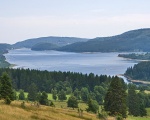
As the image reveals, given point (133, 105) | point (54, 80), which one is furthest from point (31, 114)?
point (54, 80)

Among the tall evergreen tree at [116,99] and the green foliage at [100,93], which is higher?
the tall evergreen tree at [116,99]

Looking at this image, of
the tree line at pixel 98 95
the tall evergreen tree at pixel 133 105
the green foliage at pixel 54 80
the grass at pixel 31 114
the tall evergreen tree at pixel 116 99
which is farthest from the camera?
the green foliage at pixel 54 80

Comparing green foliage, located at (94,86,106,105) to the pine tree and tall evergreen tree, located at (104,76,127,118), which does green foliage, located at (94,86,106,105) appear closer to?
tall evergreen tree, located at (104,76,127,118)

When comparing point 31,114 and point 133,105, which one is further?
point 133,105

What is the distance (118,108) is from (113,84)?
20.7 ft

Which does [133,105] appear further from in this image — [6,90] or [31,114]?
[31,114]

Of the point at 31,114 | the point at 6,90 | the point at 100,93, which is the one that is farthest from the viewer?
the point at 100,93

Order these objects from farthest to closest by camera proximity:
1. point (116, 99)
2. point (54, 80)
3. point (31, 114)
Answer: point (54, 80) → point (116, 99) → point (31, 114)

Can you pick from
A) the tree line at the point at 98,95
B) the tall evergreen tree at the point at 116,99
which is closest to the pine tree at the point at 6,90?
the tree line at the point at 98,95

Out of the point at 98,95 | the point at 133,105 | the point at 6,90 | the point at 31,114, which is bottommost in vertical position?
the point at 98,95

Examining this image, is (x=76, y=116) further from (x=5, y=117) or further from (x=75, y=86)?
(x=75, y=86)

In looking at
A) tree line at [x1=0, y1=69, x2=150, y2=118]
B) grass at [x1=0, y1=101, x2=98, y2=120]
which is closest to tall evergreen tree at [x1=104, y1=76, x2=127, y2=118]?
tree line at [x1=0, y1=69, x2=150, y2=118]

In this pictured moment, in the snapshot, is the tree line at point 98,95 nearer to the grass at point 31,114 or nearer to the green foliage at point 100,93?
the green foliage at point 100,93

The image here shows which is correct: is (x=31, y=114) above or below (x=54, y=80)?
above
